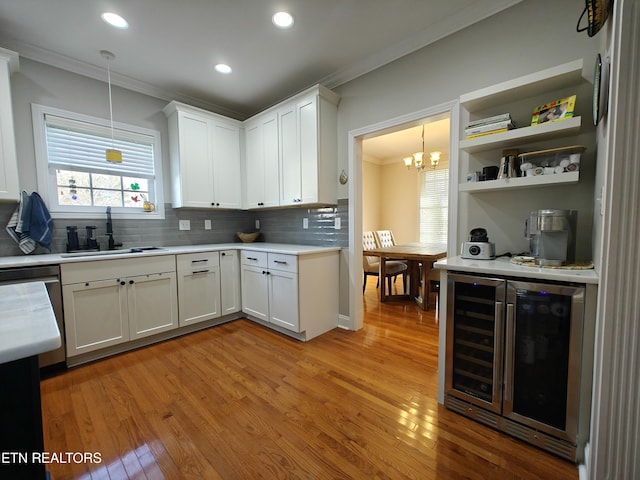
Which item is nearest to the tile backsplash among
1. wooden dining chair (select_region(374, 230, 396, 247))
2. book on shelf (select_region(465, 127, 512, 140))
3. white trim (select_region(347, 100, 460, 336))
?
white trim (select_region(347, 100, 460, 336))

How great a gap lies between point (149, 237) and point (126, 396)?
174cm

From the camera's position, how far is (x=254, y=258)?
9.81 feet

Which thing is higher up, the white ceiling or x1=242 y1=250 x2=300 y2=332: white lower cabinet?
the white ceiling

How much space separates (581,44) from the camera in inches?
63.1

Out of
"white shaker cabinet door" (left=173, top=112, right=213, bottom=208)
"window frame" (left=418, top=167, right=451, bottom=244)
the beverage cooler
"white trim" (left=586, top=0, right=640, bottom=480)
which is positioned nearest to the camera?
"white trim" (left=586, top=0, right=640, bottom=480)

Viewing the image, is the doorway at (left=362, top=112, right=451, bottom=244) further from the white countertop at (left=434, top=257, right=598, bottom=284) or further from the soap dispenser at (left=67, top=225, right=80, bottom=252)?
the soap dispenser at (left=67, top=225, right=80, bottom=252)

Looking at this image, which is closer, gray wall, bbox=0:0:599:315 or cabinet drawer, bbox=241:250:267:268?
gray wall, bbox=0:0:599:315

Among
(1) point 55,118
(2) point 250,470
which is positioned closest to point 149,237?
(1) point 55,118

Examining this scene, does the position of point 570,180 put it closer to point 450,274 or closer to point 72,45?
point 450,274

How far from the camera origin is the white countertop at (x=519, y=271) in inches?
47.9

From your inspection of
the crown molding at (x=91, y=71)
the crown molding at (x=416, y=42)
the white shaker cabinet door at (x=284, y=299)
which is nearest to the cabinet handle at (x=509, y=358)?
the white shaker cabinet door at (x=284, y=299)

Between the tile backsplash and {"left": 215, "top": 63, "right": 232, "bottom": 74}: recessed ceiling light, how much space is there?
1568 millimetres

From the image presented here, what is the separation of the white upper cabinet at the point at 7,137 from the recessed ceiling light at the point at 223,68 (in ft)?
4.78

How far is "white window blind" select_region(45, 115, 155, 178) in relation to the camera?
2.54m
